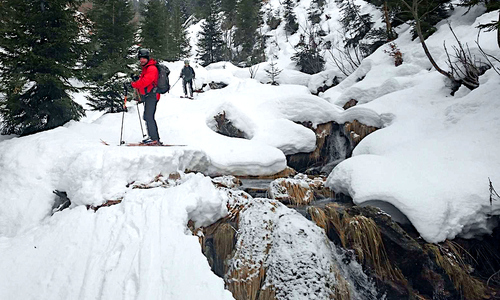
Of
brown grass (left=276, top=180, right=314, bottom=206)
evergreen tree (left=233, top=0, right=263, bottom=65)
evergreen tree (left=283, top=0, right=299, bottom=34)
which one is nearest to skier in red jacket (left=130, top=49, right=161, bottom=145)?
brown grass (left=276, top=180, right=314, bottom=206)

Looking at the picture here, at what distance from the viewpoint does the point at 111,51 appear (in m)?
12.2

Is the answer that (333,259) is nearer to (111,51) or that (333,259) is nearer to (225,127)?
(225,127)

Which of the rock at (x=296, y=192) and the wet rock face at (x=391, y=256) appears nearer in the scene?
the wet rock face at (x=391, y=256)

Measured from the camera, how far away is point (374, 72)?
42.1 ft

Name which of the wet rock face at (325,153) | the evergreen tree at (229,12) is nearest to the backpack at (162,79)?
the wet rock face at (325,153)

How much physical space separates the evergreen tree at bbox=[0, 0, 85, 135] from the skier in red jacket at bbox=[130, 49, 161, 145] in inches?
105

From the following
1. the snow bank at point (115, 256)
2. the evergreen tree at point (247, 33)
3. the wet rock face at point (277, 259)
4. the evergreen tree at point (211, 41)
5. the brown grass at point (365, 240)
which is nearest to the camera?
the snow bank at point (115, 256)

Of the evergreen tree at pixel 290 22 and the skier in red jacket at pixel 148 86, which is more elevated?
the evergreen tree at pixel 290 22

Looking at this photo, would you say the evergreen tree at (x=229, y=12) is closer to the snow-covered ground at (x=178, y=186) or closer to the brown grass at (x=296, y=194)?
the snow-covered ground at (x=178, y=186)

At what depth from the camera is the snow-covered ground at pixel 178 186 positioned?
2994 millimetres

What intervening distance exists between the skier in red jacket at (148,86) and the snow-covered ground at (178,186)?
1.07 m

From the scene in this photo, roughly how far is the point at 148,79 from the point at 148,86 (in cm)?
17

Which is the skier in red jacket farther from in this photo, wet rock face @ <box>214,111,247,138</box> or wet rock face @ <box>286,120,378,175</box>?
wet rock face @ <box>286,120,378,175</box>

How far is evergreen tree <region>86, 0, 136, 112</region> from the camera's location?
447 inches
